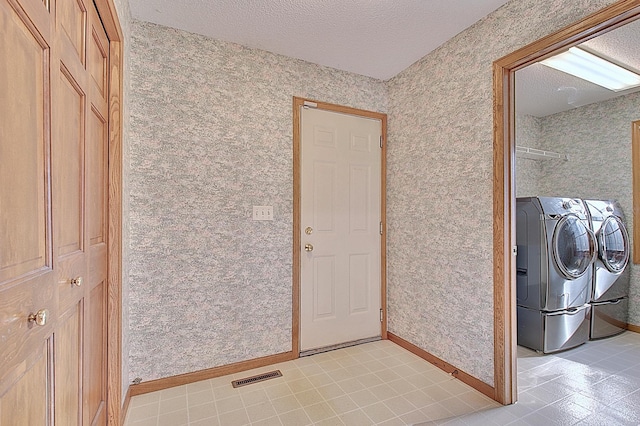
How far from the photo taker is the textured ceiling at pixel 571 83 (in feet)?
7.36

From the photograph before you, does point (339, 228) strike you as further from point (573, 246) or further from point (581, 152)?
point (581, 152)

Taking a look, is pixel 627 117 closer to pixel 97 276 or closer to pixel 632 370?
pixel 632 370

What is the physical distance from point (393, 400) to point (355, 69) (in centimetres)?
254

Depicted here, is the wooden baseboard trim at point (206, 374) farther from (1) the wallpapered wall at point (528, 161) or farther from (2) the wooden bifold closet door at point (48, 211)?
(1) the wallpapered wall at point (528, 161)

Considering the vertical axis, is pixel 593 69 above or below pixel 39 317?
above

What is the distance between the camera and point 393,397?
6.36 feet

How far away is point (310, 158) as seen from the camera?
2.57 metres

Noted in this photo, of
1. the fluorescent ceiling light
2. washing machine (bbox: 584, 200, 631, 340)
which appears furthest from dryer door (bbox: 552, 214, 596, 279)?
the fluorescent ceiling light

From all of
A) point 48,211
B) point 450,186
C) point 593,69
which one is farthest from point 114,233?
point 593,69

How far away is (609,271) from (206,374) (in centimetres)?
370

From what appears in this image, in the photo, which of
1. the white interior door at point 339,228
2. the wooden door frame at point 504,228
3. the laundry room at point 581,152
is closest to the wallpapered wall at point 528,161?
the laundry room at point 581,152

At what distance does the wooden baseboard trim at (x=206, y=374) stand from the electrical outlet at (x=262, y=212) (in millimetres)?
1072

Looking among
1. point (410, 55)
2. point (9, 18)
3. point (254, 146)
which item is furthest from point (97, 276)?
point (410, 55)

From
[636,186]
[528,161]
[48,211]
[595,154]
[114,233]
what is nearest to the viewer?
[48,211]
